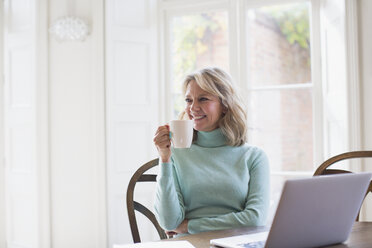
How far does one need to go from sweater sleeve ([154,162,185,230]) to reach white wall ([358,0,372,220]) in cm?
166

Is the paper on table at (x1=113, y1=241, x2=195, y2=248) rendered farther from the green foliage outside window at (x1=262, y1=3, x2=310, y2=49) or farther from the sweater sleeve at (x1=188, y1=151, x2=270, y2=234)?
the green foliage outside window at (x1=262, y1=3, x2=310, y2=49)

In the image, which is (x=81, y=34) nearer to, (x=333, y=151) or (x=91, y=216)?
(x=91, y=216)

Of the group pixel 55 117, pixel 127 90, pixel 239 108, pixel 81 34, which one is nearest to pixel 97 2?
pixel 81 34

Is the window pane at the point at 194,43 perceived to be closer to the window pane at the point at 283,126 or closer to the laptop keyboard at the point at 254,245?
the window pane at the point at 283,126

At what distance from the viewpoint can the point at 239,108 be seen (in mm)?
1757

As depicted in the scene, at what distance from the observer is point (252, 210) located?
4.91ft

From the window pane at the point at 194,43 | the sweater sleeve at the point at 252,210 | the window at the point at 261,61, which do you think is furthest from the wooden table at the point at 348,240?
the window pane at the point at 194,43

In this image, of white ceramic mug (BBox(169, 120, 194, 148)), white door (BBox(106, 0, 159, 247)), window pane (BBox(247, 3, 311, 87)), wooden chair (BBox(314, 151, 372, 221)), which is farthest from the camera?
window pane (BBox(247, 3, 311, 87))

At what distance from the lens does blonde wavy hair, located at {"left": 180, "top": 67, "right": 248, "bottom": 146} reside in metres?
1.68

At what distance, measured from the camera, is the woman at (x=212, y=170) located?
4.84 feet

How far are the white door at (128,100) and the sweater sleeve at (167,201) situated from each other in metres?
1.79

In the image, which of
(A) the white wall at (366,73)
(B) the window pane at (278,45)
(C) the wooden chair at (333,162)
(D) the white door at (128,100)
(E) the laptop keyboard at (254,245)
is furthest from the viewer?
(B) the window pane at (278,45)

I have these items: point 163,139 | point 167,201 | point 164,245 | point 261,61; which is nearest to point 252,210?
point 167,201

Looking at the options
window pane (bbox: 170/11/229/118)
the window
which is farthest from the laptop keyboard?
window pane (bbox: 170/11/229/118)
